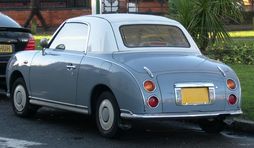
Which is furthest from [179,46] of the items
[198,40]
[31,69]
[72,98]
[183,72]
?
[198,40]

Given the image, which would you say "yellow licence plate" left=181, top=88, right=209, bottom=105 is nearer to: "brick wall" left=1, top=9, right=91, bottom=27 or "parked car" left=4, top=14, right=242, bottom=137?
"parked car" left=4, top=14, right=242, bottom=137

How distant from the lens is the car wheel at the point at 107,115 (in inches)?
313

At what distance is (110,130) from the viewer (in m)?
8.09

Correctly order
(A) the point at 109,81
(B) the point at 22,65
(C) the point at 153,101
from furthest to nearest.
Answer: (B) the point at 22,65 → (A) the point at 109,81 → (C) the point at 153,101

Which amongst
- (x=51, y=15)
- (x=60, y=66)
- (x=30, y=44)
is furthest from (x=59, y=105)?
(x=51, y=15)

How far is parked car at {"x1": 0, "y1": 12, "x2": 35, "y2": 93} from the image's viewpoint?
1168cm

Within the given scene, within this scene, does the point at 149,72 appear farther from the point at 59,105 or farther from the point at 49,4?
the point at 49,4

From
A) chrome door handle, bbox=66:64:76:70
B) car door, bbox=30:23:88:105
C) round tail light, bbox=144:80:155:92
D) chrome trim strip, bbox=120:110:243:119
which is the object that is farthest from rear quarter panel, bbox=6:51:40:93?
round tail light, bbox=144:80:155:92

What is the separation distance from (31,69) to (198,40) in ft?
24.2

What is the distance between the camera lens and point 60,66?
8.92 metres

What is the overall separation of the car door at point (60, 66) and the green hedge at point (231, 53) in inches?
276

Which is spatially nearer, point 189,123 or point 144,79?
point 144,79

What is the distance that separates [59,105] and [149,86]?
1837mm

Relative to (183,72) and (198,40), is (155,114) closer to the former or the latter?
(183,72)
